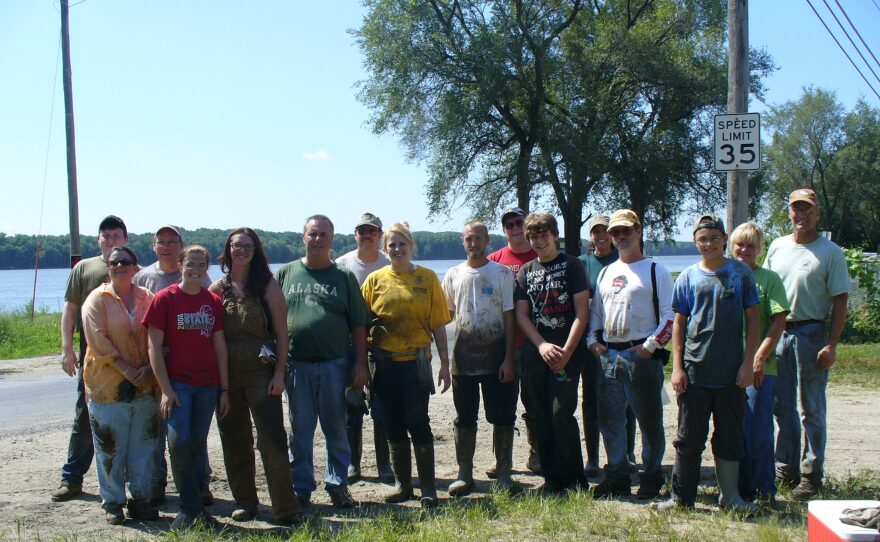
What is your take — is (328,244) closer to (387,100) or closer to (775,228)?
(775,228)

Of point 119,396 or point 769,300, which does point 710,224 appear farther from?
point 119,396

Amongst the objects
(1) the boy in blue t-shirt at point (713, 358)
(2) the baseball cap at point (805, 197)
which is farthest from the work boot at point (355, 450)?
(2) the baseball cap at point (805, 197)

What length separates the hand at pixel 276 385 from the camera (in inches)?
206

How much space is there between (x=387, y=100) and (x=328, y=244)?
2352 centimetres

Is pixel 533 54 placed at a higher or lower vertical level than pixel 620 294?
higher

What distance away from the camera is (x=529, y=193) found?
29297 millimetres

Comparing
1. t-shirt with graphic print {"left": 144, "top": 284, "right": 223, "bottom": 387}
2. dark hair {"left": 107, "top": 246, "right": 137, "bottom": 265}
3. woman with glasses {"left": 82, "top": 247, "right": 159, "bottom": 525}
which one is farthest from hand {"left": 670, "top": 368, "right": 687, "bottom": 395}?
dark hair {"left": 107, "top": 246, "right": 137, "bottom": 265}

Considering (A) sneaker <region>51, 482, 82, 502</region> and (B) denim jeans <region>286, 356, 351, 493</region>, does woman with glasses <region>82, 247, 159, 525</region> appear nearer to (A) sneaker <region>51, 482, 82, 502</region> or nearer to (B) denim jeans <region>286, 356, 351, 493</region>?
(A) sneaker <region>51, 482, 82, 502</region>

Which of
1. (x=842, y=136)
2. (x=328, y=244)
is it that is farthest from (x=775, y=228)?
(x=842, y=136)

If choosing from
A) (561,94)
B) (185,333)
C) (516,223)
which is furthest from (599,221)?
(561,94)

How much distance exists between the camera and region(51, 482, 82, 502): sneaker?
575 centimetres

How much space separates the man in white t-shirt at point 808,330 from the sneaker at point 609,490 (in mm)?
1153

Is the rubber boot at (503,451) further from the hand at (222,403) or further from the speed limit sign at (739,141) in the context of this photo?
the speed limit sign at (739,141)

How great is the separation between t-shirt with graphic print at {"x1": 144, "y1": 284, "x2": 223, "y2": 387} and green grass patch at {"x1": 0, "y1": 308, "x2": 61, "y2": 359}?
1233cm
